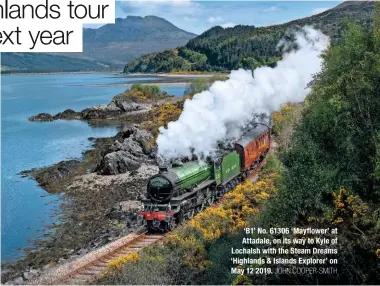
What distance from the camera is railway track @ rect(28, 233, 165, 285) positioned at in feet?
63.9

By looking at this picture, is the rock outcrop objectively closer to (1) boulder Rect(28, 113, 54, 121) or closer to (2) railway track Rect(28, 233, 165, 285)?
(2) railway track Rect(28, 233, 165, 285)

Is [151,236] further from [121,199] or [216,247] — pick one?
[121,199]

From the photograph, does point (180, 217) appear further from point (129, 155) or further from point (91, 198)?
point (129, 155)

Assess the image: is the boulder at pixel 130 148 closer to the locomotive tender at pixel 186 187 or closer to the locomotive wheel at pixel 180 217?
the locomotive tender at pixel 186 187

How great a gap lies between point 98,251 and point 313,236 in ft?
36.3

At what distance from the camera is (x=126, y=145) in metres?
49.5

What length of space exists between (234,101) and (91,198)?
14353 millimetres

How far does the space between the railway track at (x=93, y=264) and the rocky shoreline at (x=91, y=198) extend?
2.18m

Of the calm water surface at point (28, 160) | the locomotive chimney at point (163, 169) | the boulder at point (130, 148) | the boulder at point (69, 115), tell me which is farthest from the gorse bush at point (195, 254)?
the boulder at point (69, 115)

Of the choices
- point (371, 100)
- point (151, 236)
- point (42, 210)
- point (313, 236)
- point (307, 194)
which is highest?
point (371, 100)

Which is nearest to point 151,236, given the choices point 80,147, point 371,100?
point 371,100

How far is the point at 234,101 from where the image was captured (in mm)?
30000

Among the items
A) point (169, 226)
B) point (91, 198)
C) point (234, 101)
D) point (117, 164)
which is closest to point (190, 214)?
point (169, 226)

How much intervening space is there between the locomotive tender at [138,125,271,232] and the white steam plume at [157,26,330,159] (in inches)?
40.9
